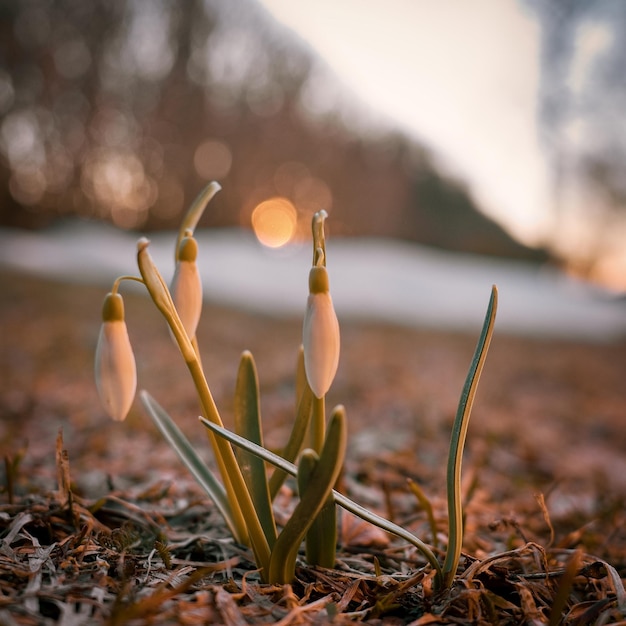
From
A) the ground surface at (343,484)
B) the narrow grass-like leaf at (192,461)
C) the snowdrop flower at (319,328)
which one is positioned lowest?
the ground surface at (343,484)

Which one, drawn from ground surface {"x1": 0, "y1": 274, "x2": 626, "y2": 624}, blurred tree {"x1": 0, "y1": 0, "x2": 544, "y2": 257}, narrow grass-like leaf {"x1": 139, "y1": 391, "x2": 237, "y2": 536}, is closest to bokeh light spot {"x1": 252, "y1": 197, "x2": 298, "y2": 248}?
blurred tree {"x1": 0, "y1": 0, "x2": 544, "y2": 257}

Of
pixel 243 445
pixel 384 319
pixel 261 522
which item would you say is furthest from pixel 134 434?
pixel 384 319

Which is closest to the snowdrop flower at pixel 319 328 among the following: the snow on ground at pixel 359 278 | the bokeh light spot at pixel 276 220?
the snow on ground at pixel 359 278

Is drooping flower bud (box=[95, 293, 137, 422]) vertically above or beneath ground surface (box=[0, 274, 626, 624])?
above

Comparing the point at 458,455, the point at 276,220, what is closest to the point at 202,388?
the point at 458,455

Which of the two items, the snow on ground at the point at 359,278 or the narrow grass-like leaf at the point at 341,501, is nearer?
the narrow grass-like leaf at the point at 341,501

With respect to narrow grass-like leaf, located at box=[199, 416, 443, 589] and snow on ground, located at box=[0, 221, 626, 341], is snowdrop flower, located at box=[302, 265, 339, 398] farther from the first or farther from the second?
snow on ground, located at box=[0, 221, 626, 341]

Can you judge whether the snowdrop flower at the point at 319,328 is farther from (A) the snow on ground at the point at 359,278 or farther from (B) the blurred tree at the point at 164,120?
(B) the blurred tree at the point at 164,120
